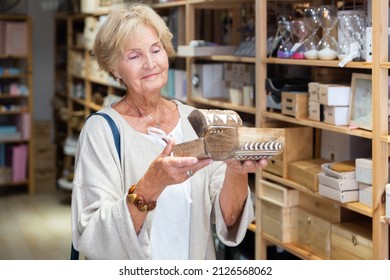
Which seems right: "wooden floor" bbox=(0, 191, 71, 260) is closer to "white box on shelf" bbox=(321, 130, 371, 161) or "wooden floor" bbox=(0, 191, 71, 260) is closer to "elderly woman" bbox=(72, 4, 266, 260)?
"white box on shelf" bbox=(321, 130, 371, 161)

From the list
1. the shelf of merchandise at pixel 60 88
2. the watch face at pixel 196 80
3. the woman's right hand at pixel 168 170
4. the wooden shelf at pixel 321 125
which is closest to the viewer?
the woman's right hand at pixel 168 170

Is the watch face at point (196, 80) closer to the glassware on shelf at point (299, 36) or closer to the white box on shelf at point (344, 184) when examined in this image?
the glassware on shelf at point (299, 36)

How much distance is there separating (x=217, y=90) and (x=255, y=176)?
0.67 m

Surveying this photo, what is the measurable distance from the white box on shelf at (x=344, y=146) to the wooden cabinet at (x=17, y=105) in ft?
13.9

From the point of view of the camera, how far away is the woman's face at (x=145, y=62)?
6.07 ft

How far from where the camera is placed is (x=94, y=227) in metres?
1.75

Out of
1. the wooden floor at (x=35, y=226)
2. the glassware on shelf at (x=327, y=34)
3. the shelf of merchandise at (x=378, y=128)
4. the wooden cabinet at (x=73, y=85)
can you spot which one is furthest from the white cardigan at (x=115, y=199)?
the wooden cabinet at (x=73, y=85)

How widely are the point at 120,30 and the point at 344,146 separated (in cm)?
156

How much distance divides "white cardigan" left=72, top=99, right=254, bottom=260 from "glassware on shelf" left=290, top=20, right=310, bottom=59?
1.30m

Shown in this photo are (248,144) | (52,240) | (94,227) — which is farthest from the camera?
(52,240)
